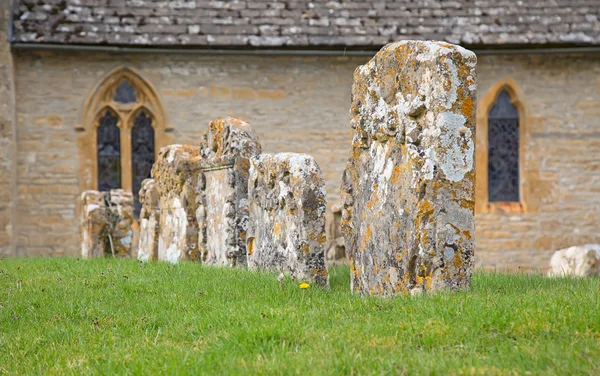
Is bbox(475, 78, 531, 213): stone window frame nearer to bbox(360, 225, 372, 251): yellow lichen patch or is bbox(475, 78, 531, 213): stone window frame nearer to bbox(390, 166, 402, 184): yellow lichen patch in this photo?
bbox(360, 225, 372, 251): yellow lichen patch

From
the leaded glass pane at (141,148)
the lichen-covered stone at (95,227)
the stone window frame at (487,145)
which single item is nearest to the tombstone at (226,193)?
the lichen-covered stone at (95,227)

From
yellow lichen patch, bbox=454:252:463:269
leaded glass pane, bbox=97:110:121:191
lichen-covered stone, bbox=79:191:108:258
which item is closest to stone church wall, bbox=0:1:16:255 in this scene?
leaded glass pane, bbox=97:110:121:191

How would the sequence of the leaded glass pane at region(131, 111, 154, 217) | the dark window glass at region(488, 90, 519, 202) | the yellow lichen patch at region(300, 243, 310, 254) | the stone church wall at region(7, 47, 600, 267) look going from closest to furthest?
the yellow lichen patch at region(300, 243, 310, 254) < the stone church wall at region(7, 47, 600, 267) < the leaded glass pane at region(131, 111, 154, 217) < the dark window glass at region(488, 90, 519, 202)

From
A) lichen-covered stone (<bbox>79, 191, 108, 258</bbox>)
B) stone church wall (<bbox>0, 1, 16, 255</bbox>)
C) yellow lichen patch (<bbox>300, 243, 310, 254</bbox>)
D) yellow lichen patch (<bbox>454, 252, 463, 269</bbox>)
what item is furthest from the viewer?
stone church wall (<bbox>0, 1, 16, 255</bbox>)

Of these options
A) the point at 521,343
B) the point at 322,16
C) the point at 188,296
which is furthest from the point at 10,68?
the point at 521,343

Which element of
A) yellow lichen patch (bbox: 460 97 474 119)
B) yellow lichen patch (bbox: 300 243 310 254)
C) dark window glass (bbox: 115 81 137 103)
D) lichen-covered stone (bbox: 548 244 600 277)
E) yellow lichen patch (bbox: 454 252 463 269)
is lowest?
lichen-covered stone (bbox: 548 244 600 277)

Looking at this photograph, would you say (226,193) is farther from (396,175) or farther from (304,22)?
(304,22)

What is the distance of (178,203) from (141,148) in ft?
23.1

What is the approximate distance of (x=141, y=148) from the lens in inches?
697

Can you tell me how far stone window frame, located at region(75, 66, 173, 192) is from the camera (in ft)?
56.0

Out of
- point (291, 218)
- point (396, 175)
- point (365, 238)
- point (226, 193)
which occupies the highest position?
point (396, 175)

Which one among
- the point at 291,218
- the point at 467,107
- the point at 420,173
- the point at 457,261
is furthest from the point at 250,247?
the point at 467,107

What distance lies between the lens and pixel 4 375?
4805 mm

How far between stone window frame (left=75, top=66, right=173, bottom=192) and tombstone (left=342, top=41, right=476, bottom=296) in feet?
36.6
